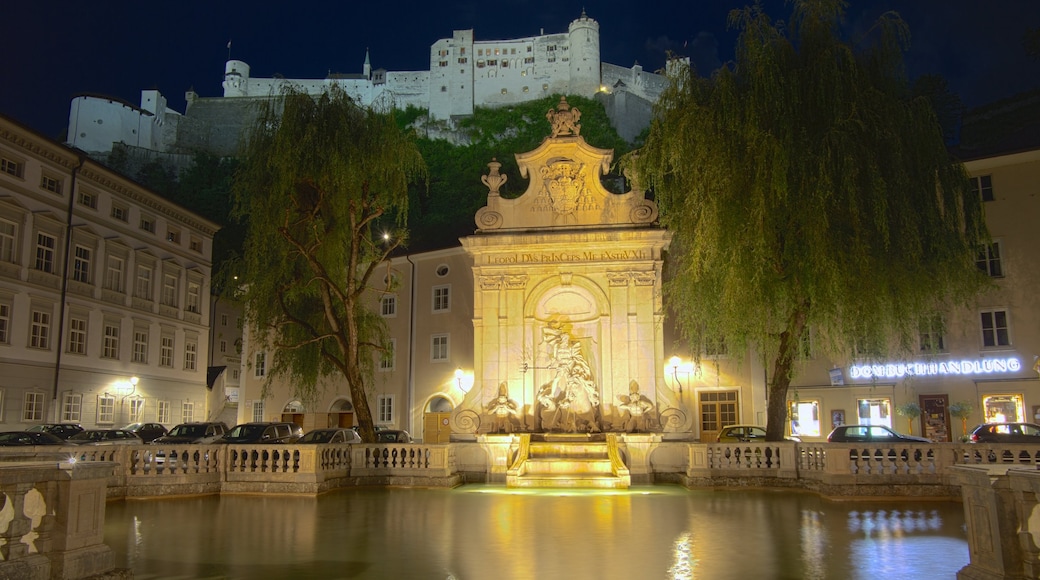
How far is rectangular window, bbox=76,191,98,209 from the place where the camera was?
3456 centimetres

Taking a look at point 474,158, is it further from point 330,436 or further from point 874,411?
point 330,436

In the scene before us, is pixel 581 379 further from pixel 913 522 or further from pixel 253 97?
pixel 253 97

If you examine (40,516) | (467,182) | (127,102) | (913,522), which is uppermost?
(127,102)

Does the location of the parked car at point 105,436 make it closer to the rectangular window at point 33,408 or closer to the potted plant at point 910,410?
the rectangular window at point 33,408

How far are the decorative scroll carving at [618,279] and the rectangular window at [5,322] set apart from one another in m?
22.7

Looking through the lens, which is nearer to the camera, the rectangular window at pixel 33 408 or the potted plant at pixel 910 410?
Result: the rectangular window at pixel 33 408

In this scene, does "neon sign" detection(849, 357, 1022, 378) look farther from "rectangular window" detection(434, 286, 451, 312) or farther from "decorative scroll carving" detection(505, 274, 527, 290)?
"rectangular window" detection(434, 286, 451, 312)

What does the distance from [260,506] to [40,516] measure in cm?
871

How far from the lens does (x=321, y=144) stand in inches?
869

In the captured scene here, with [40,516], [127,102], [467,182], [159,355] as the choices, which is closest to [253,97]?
[127,102]

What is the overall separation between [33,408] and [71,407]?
198 centimetres

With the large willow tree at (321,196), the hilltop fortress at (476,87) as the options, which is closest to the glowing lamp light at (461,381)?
the large willow tree at (321,196)

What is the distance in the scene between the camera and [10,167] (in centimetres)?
3050

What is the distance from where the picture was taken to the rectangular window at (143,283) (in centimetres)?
3856
